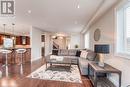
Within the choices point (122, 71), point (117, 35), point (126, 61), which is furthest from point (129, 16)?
point (122, 71)

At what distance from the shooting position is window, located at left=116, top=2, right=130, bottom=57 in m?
2.86

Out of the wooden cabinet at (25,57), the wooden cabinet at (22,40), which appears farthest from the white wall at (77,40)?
the wooden cabinet at (22,40)

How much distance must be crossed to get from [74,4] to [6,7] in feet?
8.18

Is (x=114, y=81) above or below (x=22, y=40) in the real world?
below

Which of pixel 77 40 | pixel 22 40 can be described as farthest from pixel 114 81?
pixel 22 40

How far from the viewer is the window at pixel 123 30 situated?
286 cm

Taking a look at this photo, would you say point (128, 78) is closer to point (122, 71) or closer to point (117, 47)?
point (122, 71)

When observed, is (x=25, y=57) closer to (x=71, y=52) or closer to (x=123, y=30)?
(x=71, y=52)

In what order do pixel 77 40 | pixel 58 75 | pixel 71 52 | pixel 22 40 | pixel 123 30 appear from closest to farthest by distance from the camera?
1. pixel 123 30
2. pixel 58 75
3. pixel 71 52
4. pixel 77 40
5. pixel 22 40

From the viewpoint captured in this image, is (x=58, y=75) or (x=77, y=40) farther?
(x=77, y=40)

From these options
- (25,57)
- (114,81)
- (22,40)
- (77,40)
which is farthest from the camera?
(22,40)

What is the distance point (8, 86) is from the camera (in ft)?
10.4

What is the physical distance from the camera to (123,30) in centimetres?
307

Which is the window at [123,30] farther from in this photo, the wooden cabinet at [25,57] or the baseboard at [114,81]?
the wooden cabinet at [25,57]
